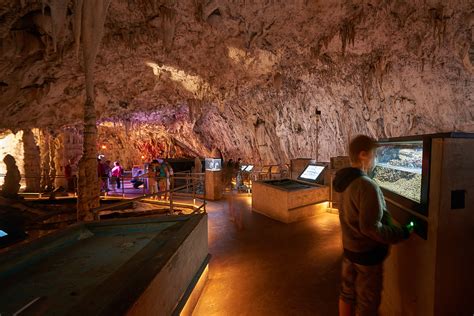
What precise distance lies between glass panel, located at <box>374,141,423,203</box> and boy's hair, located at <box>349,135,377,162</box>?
0.36 metres

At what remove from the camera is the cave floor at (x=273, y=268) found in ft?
9.55

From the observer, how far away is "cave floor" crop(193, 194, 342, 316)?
2912 millimetres

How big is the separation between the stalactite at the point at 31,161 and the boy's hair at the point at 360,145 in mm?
16339

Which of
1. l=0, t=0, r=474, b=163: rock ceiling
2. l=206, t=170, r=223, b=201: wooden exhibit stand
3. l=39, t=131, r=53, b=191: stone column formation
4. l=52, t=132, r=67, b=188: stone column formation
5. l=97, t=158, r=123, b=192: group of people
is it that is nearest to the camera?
l=0, t=0, r=474, b=163: rock ceiling

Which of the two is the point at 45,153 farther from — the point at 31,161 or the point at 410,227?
the point at 410,227

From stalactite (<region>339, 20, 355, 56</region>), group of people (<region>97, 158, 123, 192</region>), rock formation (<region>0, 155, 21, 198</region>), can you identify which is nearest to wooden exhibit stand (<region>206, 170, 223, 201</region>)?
group of people (<region>97, 158, 123, 192</region>)

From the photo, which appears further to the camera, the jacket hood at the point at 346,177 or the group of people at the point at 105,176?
the group of people at the point at 105,176

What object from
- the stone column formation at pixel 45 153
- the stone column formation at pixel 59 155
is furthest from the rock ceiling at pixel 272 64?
the stone column formation at pixel 59 155

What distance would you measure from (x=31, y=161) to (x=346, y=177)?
55.9ft

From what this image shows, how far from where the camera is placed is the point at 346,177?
6.33ft

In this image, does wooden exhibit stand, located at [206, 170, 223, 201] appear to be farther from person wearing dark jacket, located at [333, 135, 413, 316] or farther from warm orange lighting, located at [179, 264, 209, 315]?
person wearing dark jacket, located at [333, 135, 413, 316]

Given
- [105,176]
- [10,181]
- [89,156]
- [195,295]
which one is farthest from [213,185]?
[10,181]

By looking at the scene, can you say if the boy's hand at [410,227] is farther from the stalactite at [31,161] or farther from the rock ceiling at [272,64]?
the stalactite at [31,161]

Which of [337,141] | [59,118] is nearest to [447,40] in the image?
[337,141]
